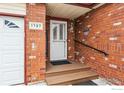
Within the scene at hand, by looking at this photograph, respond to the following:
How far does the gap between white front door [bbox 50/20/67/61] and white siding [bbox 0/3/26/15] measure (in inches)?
74.5

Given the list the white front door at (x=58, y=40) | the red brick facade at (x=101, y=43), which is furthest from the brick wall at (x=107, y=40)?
the white front door at (x=58, y=40)

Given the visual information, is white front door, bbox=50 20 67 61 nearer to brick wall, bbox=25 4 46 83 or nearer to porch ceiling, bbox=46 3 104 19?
porch ceiling, bbox=46 3 104 19

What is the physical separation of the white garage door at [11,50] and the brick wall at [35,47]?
18 cm

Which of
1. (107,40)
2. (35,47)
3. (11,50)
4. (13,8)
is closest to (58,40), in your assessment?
(35,47)

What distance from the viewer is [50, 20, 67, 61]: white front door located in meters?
4.70

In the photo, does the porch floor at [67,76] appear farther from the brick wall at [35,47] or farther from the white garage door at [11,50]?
the white garage door at [11,50]

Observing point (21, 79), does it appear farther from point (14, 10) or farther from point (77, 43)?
point (77, 43)

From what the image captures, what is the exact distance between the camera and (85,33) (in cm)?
434

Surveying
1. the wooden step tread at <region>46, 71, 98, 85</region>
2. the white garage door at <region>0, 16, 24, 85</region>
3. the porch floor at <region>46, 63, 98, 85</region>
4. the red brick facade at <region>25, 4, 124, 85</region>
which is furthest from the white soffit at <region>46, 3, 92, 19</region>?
the wooden step tread at <region>46, 71, 98, 85</region>

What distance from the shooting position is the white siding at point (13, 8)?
104 inches

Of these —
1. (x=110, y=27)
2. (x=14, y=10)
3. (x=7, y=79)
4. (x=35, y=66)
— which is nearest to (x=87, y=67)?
(x=110, y=27)

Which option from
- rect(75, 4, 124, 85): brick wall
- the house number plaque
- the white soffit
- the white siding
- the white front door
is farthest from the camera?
the white front door

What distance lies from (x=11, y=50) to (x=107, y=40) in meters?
2.72

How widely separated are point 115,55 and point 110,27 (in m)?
0.81
